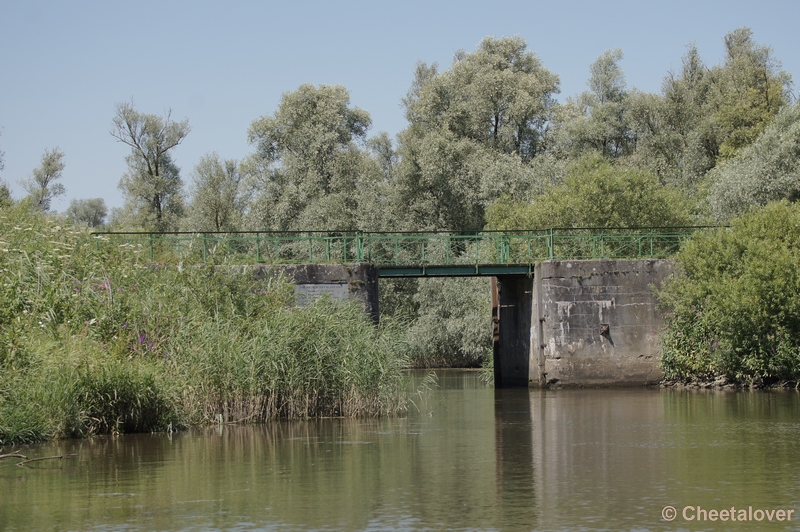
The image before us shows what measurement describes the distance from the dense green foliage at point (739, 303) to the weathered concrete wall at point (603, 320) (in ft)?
1.91

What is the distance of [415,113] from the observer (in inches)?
1924

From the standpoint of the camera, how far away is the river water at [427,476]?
35.6 feet

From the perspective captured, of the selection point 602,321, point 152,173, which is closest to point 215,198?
point 152,173

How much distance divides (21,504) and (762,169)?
30900 mm

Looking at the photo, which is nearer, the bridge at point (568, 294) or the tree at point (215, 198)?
the bridge at point (568, 294)

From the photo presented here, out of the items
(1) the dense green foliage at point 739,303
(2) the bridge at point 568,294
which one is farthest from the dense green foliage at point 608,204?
(1) the dense green foliage at point 739,303

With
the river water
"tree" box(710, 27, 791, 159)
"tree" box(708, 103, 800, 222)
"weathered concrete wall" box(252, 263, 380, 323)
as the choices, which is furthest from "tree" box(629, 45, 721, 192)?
the river water

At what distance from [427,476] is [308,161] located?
3785 centimetres

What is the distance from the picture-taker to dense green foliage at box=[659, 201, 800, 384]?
26.7 m

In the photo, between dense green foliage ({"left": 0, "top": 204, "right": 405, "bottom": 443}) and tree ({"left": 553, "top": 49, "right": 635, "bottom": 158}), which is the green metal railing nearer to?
dense green foliage ({"left": 0, "top": 204, "right": 405, "bottom": 443})

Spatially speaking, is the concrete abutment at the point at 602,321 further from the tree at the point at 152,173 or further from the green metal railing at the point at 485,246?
the tree at the point at 152,173

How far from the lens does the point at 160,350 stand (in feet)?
62.7

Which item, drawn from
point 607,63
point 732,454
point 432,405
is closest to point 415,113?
point 607,63

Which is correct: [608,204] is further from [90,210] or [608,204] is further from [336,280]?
[90,210]
